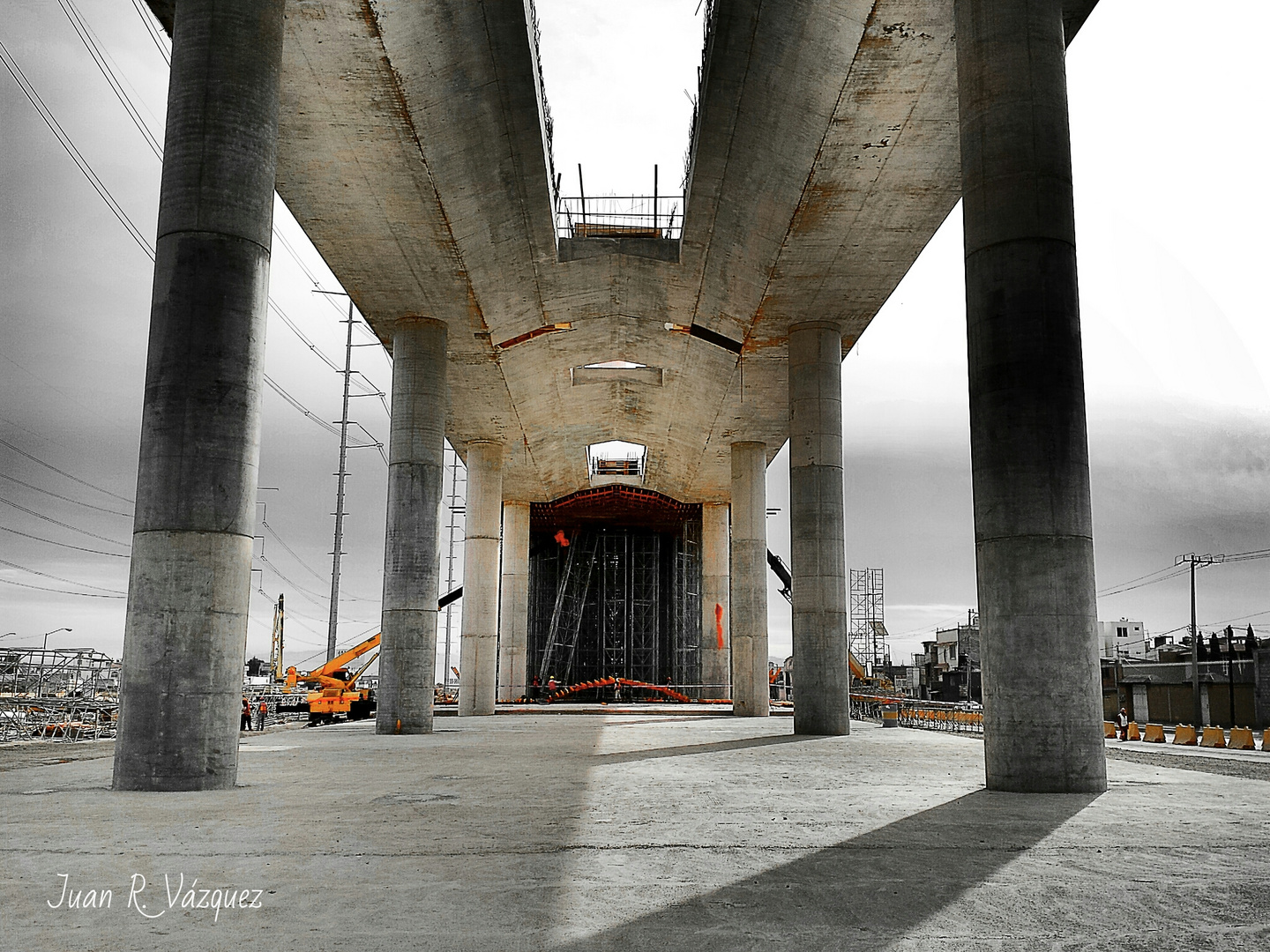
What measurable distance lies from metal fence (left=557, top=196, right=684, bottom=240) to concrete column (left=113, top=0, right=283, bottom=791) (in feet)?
43.1

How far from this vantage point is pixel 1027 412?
39.9 feet

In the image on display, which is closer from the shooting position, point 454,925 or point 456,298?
point 454,925

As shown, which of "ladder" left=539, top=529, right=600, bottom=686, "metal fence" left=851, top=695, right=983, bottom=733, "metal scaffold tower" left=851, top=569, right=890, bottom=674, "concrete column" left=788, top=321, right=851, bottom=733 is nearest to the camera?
"concrete column" left=788, top=321, right=851, bottom=733

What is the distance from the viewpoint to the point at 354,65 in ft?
57.5

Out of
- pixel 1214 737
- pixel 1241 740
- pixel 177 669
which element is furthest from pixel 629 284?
pixel 1241 740

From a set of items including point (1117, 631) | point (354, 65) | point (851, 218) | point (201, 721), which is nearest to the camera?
point (201, 721)

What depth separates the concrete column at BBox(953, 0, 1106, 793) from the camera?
1180 centimetres

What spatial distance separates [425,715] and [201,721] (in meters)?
14.3

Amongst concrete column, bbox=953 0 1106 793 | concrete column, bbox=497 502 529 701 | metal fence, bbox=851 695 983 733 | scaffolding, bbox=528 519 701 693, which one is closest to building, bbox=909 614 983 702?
scaffolding, bbox=528 519 701 693

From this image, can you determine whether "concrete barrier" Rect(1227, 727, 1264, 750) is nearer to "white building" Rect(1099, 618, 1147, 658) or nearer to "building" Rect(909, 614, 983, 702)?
"building" Rect(909, 614, 983, 702)

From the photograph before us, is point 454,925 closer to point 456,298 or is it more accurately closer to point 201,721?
point 201,721

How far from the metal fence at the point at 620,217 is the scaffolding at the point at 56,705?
17106mm

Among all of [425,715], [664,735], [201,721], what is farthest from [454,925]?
[425,715]

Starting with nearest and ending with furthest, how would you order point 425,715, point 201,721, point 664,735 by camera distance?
point 201,721 → point 664,735 → point 425,715
